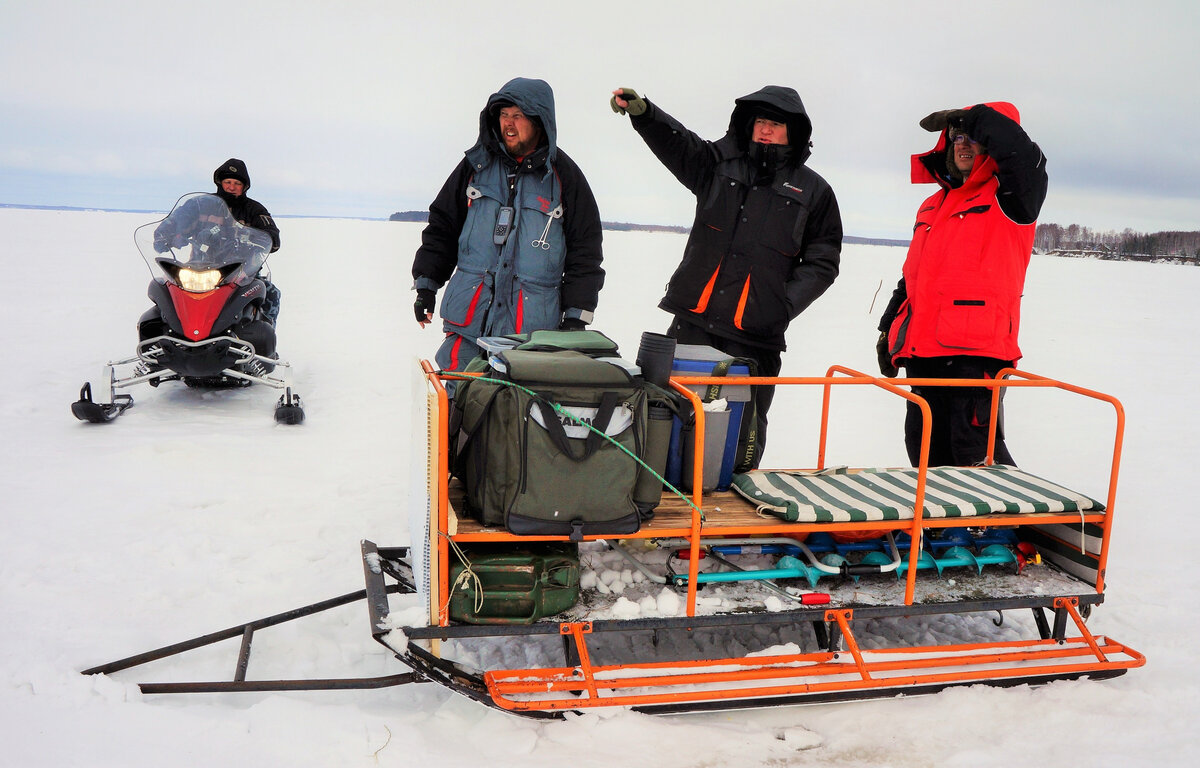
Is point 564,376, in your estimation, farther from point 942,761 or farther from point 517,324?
point 942,761

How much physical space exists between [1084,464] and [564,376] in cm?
499

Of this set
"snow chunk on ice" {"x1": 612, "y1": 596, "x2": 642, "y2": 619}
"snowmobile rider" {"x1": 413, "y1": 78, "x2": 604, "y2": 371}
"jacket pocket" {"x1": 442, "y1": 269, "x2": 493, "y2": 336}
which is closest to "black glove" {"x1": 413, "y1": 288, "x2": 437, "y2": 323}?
"snowmobile rider" {"x1": 413, "y1": 78, "x2": 604, "y2": 371}

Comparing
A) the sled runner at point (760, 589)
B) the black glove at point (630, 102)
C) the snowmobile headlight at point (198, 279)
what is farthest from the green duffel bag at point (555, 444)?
the snowmobile headlight at point (198, 279)

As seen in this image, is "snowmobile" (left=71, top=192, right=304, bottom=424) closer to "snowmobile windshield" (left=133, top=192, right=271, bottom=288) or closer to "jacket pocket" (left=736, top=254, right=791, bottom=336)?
"snowmobile windshield" (left=133, top=192, right=271, bottom=288)

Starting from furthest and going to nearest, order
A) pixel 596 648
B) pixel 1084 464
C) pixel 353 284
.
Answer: pixel 353 284 < pixel 1084 464 < pixel 596 648

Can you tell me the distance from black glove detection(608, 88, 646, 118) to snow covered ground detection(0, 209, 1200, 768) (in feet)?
7.15

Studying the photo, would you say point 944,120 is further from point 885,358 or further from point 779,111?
point 885,358

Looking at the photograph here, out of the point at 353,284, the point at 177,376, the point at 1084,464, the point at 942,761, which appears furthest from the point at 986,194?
the point at 353,284

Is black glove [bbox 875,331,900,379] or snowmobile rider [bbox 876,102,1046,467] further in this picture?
black glove [bbox 875,331,900,379]

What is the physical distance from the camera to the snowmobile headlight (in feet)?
19.7

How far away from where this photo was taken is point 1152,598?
386cm

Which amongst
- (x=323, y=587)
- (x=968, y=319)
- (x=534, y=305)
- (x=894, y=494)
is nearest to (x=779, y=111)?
(x=968, y=319)

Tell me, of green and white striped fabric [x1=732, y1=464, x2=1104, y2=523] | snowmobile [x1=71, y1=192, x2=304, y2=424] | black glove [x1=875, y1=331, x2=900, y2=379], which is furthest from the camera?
snowmobile [x1=71, y1=192, x2=304, y2=424]

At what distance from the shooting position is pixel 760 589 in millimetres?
3143
